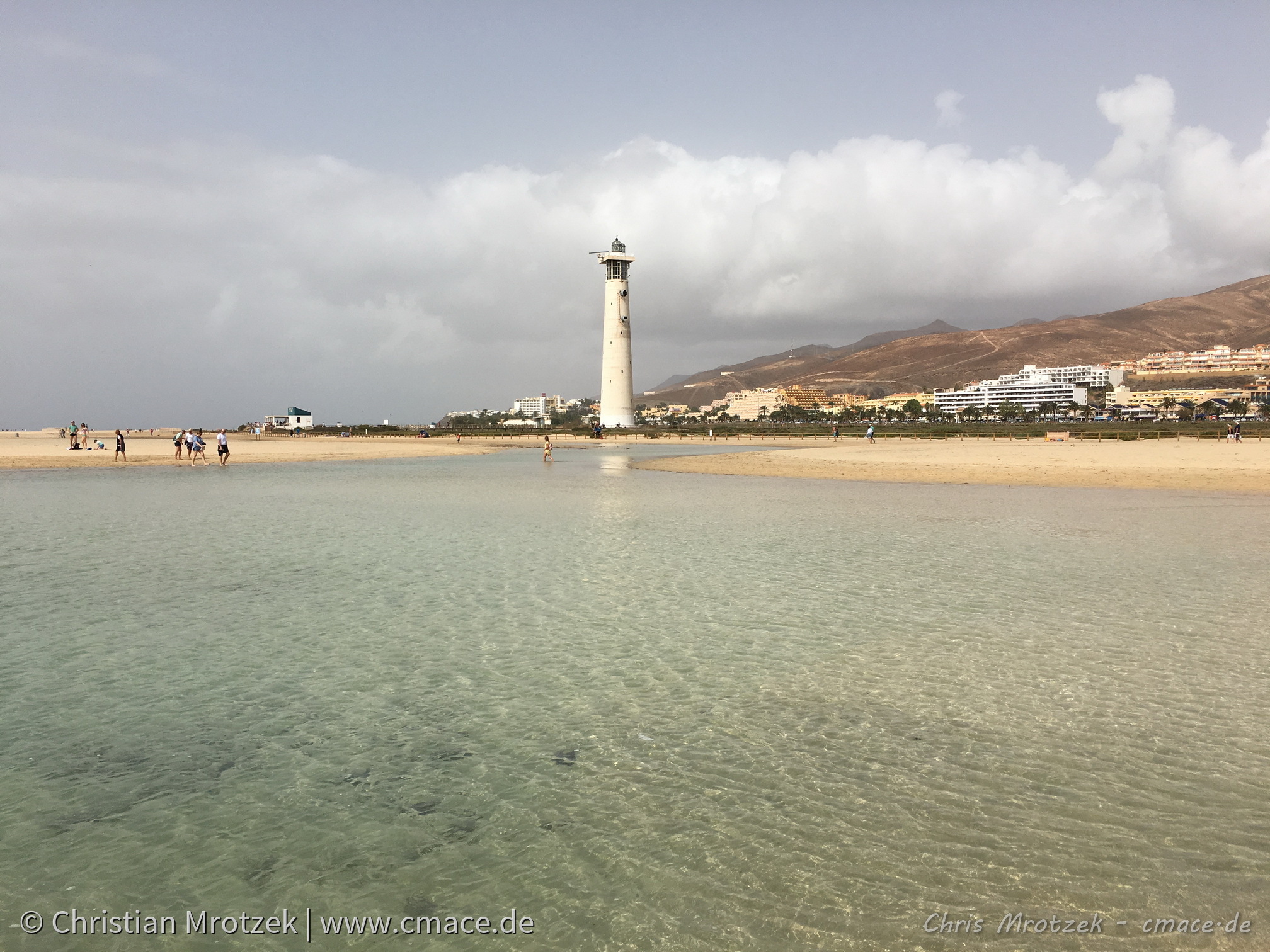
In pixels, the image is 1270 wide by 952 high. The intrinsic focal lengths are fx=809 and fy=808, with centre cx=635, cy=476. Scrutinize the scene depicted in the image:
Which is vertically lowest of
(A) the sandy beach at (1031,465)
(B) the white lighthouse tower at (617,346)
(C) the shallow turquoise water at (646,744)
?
(C) the shallow turquoise water at (646,744)

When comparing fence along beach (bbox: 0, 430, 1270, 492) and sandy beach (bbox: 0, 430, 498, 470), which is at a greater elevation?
sandy beach (bbox: 0, 430, 498, 470)

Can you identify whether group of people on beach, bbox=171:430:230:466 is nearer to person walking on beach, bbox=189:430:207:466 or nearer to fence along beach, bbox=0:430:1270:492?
person walking on beach, bbox=189:430:207:466

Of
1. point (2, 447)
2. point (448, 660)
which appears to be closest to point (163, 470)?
point (2, 447)

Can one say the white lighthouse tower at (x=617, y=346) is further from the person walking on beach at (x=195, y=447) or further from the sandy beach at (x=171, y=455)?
the person walking on beach at (x=195, y=447)

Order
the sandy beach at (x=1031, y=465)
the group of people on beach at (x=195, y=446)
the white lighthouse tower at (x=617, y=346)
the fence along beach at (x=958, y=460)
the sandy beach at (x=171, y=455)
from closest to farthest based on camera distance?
the sandy beach at (x=1031, y=465) → the fence along beach at (x=958, y=460) → the group of people on beach at (x=195, y=446) → the sandy beach at (x=171, y=455) → the white lighthouse tower at (x=617, y=346)

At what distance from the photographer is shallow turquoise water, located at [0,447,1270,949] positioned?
199 inches

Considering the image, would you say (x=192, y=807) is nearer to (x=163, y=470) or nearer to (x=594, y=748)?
(x=594, y=748)

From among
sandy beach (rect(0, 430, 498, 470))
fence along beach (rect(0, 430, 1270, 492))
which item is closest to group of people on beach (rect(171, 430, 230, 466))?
sandy beach (rect(0, 430, 498, 470))

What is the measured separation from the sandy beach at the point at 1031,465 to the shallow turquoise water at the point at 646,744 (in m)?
21.9

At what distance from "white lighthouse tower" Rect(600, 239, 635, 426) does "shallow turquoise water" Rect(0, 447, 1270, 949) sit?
120 meters

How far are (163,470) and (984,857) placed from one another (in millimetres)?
56613

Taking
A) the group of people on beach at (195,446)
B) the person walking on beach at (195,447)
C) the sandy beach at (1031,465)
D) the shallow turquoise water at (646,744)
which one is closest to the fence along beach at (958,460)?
the sandy beach at (1031,465)

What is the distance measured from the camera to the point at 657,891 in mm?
5105

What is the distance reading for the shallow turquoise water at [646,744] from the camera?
506 centimetres
